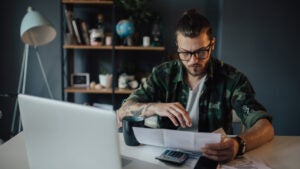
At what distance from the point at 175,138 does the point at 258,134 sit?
369 mm

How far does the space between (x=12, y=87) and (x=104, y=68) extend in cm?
94

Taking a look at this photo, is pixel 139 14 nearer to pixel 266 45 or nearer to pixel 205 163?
pixel 266 45

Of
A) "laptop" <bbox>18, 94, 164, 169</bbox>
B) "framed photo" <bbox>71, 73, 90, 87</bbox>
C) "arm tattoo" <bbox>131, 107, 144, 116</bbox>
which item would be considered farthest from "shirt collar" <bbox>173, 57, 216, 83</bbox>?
"framed photo" <bbox>71, 73, 90, 87</bbox>

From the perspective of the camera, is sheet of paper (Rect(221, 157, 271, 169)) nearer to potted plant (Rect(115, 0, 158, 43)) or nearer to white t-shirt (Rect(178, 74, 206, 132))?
white t-shirt (Rect(178, 74, 206, 132))

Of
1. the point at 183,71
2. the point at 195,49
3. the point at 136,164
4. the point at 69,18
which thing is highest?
the point at 69,18

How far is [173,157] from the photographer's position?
94 centimetres

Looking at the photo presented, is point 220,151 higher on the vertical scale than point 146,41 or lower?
lower

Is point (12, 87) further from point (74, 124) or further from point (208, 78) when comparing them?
point (74, 124)

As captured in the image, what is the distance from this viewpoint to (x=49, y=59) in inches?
109

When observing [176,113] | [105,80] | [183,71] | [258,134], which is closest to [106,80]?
[105,80]

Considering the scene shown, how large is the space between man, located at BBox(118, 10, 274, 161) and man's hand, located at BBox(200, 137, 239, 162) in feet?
0.58

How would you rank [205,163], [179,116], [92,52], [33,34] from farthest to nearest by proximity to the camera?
[92,52] < [33,34] < [179,116] < [205,163]

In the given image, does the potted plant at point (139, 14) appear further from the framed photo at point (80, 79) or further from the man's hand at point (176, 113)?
the man's hand at point (176, 113)

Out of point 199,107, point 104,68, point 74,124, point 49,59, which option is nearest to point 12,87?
point 49,59
